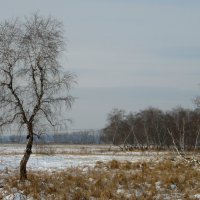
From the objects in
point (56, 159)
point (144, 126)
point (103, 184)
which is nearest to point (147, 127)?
point (144, 126)

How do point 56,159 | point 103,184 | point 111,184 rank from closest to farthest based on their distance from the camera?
point 111,184 < point 103,184 < point 56,159

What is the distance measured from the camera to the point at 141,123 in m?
115

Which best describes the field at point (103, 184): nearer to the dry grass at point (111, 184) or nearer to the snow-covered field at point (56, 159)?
the dry grass at point (111, 184)

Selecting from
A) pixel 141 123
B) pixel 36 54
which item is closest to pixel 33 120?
pixel 36 54

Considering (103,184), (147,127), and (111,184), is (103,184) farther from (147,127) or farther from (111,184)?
(147,127)

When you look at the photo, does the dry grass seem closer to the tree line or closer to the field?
the field

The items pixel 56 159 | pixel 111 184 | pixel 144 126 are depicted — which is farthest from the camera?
pixel 144 126

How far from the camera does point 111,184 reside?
20.9m

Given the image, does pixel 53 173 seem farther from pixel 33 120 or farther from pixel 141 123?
pixel 141 123

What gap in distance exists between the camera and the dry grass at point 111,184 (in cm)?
1986

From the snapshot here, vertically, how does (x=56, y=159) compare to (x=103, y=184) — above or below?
above

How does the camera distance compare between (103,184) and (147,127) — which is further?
(147,127)

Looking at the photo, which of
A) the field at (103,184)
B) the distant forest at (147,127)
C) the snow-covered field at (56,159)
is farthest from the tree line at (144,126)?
the field at (103,184)

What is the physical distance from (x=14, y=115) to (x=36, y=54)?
289 centimetres
